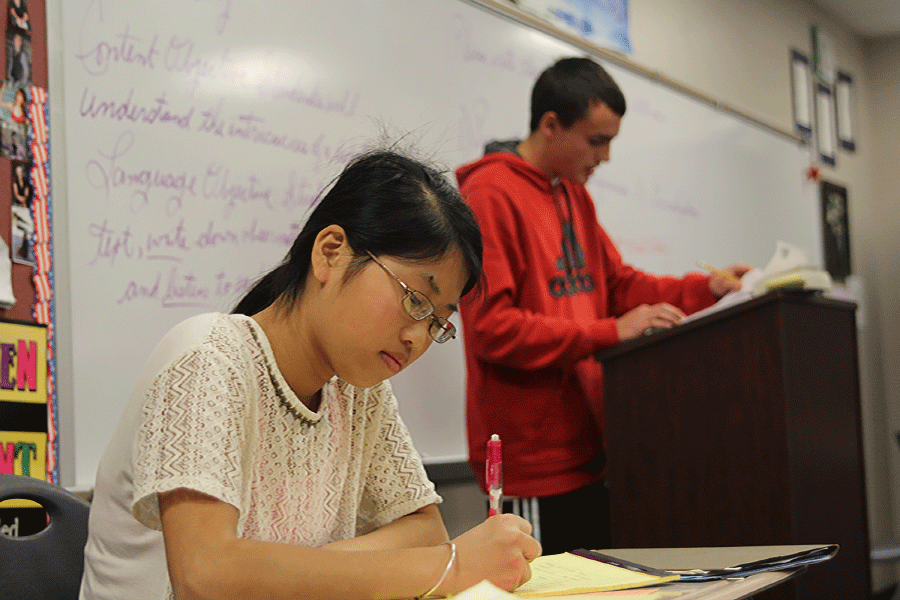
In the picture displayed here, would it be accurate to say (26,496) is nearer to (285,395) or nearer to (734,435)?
(285,395)

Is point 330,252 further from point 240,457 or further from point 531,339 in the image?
point 531,339

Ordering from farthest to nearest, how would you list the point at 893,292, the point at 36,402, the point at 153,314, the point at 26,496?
the point at 893,292
the point at 153,314
the point at 36,402
the point at 26,496

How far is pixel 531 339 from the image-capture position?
1.77 m

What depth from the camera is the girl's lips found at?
97 cm

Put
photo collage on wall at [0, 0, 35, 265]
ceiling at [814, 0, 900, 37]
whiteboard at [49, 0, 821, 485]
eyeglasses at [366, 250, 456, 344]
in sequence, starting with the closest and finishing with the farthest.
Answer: eyeglasses at [366, 250, 456, 344]
photo collage on wall at [0, 0, 35, 265]
whiteboard at [49, 0, 821, 485]
ceiling at [814, 0, 900, 37]

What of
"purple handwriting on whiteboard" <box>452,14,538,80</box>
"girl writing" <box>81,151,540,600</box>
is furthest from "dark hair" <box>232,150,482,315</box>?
"purple handwriting on whiteboard" <box>452,14,538,80</box>

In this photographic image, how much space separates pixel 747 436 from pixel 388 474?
0.84 meters

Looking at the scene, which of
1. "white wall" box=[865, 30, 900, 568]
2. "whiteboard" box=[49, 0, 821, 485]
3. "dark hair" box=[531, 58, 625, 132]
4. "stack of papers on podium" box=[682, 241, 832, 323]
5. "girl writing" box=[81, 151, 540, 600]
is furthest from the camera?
"white wall" box=[865, 30, 900, 568]

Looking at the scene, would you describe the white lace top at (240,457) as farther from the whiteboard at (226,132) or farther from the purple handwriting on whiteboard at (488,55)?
the purple handwriting on whiteboard at (488,55)

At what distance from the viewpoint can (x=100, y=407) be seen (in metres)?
1.58

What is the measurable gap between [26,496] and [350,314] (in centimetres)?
52

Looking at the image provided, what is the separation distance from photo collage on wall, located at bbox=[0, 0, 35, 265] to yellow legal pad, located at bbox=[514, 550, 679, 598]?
1.08 m

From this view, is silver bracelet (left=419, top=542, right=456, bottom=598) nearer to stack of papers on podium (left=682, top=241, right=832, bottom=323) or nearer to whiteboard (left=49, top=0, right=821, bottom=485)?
whiteboard (left=49, top=0, right=821, bottom=485)

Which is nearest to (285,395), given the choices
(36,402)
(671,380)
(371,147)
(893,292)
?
(371,147)
